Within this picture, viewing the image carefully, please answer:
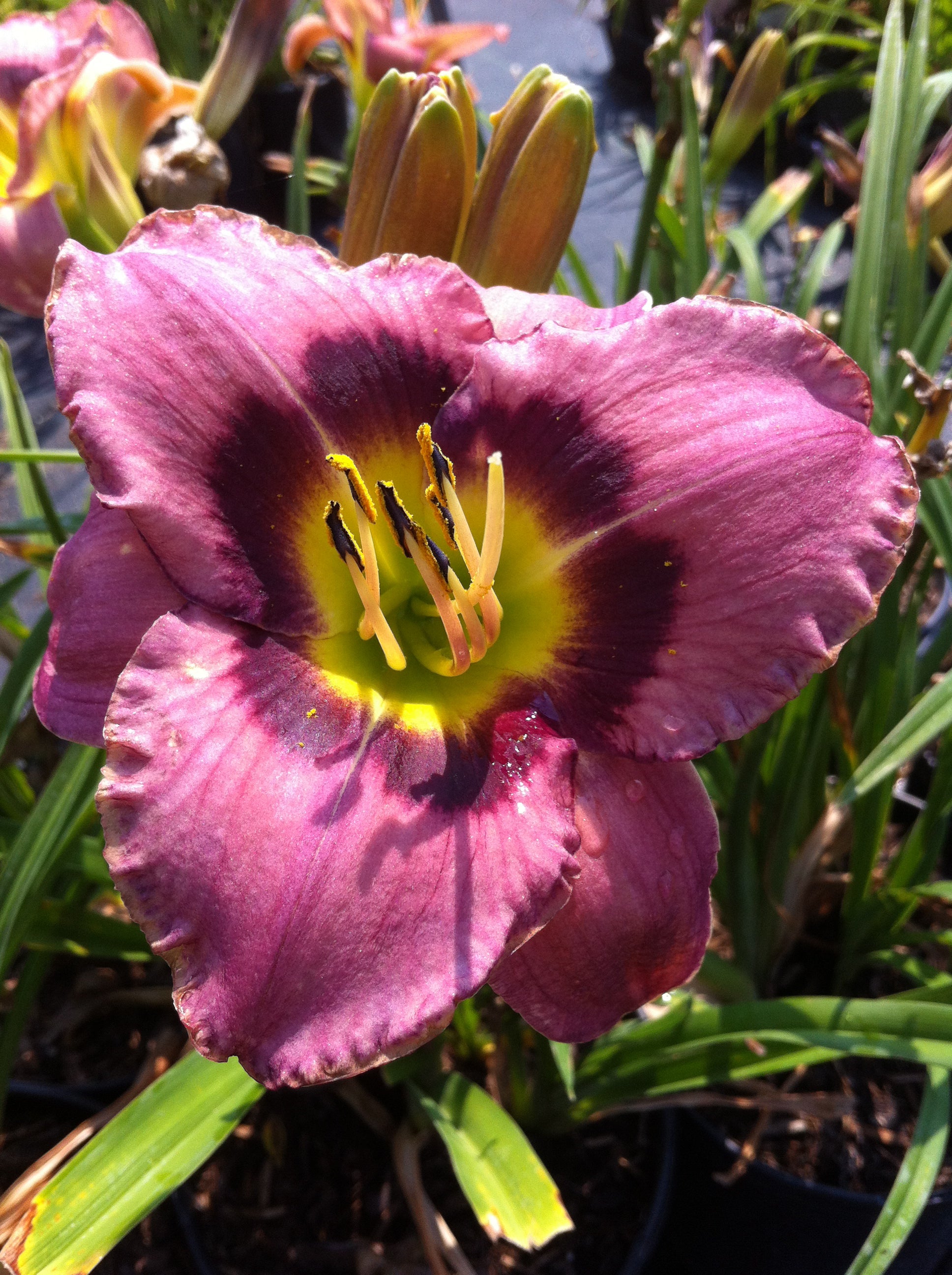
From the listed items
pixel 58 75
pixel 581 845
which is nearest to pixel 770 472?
pixel 581 845

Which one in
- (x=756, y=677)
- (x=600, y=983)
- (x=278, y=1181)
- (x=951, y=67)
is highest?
(x=951, y=67)

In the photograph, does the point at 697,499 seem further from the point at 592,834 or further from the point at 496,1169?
the point at 496,1169

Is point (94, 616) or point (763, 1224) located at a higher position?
point (94, 616)

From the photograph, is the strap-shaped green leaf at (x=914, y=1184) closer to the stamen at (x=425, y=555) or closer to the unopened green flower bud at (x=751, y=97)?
the stamen at (x=425, y=555)

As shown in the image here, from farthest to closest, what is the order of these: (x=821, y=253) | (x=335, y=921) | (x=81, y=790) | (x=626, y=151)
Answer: (x=626, y=151)
(x=821, y=253)
(x=81, y=790)
(x=335, y=921)

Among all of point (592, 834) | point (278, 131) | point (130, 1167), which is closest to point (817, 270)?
point (592, 834)

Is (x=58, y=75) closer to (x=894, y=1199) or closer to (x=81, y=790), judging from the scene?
(x=81, y=790)

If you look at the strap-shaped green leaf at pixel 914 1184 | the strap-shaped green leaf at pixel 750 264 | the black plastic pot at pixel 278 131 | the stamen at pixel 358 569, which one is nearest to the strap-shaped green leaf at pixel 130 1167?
the stamen at pixel 358 569
